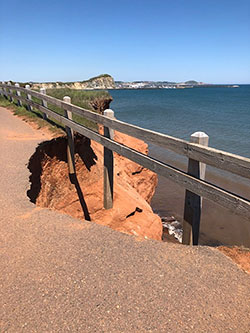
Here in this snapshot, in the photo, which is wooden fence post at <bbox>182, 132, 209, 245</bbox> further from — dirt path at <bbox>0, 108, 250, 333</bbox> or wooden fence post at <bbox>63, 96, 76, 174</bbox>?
wooden fence post at <bbox>63, 96, 76, 174</bbox>

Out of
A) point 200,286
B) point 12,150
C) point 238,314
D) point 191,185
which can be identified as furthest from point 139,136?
point 12,150

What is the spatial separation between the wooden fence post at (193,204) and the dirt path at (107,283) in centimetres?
54

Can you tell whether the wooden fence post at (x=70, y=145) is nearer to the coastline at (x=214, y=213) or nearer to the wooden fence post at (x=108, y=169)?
the wooden fence post at (x=108, y=169)

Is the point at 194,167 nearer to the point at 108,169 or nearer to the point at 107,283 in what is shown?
the point at 107,283

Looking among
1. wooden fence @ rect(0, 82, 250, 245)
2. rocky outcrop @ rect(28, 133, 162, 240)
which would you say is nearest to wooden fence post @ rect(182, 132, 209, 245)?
wooden fence @ rect(0, 82, 250, 245)

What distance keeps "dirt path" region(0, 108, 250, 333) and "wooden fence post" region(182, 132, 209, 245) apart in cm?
54

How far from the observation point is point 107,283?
2.95m

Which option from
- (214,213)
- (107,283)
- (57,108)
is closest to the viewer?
(107,283)

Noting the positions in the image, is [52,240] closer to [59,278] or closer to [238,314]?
[59,278]

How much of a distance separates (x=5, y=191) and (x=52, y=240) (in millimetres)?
2049

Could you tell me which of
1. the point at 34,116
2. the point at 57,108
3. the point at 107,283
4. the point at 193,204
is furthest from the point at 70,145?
the point at 107,283

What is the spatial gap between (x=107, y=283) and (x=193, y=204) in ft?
5.85

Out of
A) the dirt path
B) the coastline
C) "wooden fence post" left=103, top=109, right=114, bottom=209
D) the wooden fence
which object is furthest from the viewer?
the coastline

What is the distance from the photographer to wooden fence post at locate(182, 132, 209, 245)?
3.66 m
